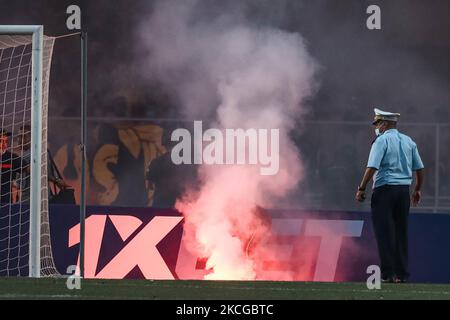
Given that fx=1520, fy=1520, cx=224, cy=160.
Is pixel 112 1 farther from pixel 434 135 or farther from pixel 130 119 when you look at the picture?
pixel 434 135

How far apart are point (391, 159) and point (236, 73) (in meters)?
10.4

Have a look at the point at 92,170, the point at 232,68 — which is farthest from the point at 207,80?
the point at 92,170

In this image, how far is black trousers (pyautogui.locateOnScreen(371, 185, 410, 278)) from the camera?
1206 cm

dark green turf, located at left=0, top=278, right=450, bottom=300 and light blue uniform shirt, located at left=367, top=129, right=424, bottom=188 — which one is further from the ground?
light blue uniform shirt, located at left=367, top=129, right=424, bottom=188

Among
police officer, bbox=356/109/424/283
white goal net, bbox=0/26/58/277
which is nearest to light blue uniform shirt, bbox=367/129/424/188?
police officer, bbox=356/109/424/283

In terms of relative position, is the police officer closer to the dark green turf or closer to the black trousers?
the black trousers

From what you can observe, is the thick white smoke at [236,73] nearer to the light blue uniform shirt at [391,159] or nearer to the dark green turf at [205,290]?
the light blue uniform shirt at [391,159]

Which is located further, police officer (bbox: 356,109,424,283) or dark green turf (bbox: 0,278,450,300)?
police officer (bbox: 356,109,424,283)

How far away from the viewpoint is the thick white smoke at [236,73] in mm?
21922

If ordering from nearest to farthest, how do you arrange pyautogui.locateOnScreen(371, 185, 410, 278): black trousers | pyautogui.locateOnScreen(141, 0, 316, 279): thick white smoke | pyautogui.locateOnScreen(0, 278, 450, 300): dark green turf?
pyautogui.locateOnScreen(0, 278, 450, 300): dark green turf, pyautogui.locateOnScreen(371, 185, 410, 278): black trousers, pyautogui.locateOnScreen(141, 0, 316, 279): thick white smoke

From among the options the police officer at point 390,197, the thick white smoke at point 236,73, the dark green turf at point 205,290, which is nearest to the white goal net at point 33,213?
the dark green turf at point 205,290

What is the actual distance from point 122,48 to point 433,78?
4822mm

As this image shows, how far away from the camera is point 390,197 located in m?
12.1

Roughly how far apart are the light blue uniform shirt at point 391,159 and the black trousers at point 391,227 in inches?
2.6
